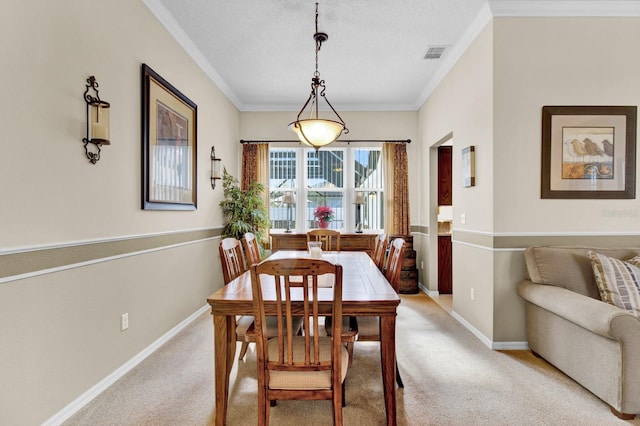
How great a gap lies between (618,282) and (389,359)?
1.76 meters

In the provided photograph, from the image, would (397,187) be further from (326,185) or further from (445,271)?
(445,271)

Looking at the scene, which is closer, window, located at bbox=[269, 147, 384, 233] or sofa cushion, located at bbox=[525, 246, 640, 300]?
sofa cushion, located at bbox=[525, 246, 640, 300]

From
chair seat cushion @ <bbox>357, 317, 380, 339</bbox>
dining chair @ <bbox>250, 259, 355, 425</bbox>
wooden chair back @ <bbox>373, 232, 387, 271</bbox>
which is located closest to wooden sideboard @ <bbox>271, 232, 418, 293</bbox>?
wooden chair back @ <bbox>373, 232, 387, 271</bbox>

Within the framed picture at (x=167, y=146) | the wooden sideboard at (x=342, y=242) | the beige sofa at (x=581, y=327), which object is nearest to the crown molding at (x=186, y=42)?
the framed picture at (x=167, y=146)

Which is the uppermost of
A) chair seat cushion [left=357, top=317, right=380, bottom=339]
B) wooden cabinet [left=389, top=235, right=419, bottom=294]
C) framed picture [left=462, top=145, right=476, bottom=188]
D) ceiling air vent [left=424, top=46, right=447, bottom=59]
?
ceiling air vent [left=424, top=46, right=447, bottom=59]

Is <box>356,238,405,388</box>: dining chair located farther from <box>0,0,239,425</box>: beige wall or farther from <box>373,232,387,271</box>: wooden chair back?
<box>0,0,239,425</box>: beige wall

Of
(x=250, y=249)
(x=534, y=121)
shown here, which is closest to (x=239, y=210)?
(x=250, y=249)

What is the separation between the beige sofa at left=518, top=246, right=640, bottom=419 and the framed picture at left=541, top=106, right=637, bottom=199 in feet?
1.79

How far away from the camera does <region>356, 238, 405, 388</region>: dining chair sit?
2160 mm

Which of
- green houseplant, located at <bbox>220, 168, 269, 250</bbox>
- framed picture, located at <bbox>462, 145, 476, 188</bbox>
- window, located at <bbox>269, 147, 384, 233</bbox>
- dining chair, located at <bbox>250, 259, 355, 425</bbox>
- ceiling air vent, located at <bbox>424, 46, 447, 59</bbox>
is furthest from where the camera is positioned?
window, located at <bbox>269, 147, 384, 233</bbox>

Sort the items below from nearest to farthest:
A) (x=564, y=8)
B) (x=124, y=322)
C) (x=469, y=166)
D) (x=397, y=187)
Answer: (x=124, y=322)
(x=564, y=8)
(x=469, y=166)
(x=397, y=187)

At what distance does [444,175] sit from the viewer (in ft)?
17.1

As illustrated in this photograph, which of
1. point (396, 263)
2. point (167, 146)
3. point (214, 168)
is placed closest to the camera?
point (396, 263)

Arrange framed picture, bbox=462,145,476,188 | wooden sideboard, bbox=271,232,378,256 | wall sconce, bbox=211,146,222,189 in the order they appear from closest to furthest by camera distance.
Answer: framed picture, bbox=462,145,476,188 < wall sconce, bbox=211,146,222,189 < wooden sideboard, bbox=271,232,378,256
